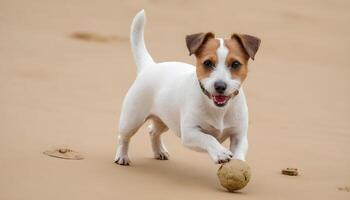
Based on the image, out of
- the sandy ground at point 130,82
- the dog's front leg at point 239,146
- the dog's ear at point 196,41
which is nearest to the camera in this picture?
the sandy ground at point 130,82

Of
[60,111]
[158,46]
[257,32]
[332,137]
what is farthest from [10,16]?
[332,137]

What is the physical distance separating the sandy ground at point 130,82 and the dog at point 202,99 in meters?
0.37

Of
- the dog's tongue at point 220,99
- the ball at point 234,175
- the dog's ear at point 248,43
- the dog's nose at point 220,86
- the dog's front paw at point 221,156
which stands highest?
the dog's ear at point 248,43

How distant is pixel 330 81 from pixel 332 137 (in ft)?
18.5

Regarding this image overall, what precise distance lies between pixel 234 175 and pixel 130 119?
1.73 meters

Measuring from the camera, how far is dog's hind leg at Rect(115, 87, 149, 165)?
8.00 metres

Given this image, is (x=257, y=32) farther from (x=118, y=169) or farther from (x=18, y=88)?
(x=118, y=169)

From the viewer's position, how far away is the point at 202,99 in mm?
7262

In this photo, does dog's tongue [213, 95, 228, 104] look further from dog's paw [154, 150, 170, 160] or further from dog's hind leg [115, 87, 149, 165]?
dog's paw [154, 150, 170, 160]

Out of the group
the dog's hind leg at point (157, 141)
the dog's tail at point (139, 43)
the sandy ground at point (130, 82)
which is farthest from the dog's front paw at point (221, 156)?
the dog's tail at point (139, 43)

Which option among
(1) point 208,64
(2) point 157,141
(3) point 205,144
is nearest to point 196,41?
(1) point 208,64

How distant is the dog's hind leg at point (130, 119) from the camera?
8.00 metres

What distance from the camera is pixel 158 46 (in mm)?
18594

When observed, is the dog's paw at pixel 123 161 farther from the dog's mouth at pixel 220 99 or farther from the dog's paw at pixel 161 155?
the dog's mouth at pixel 220 99
